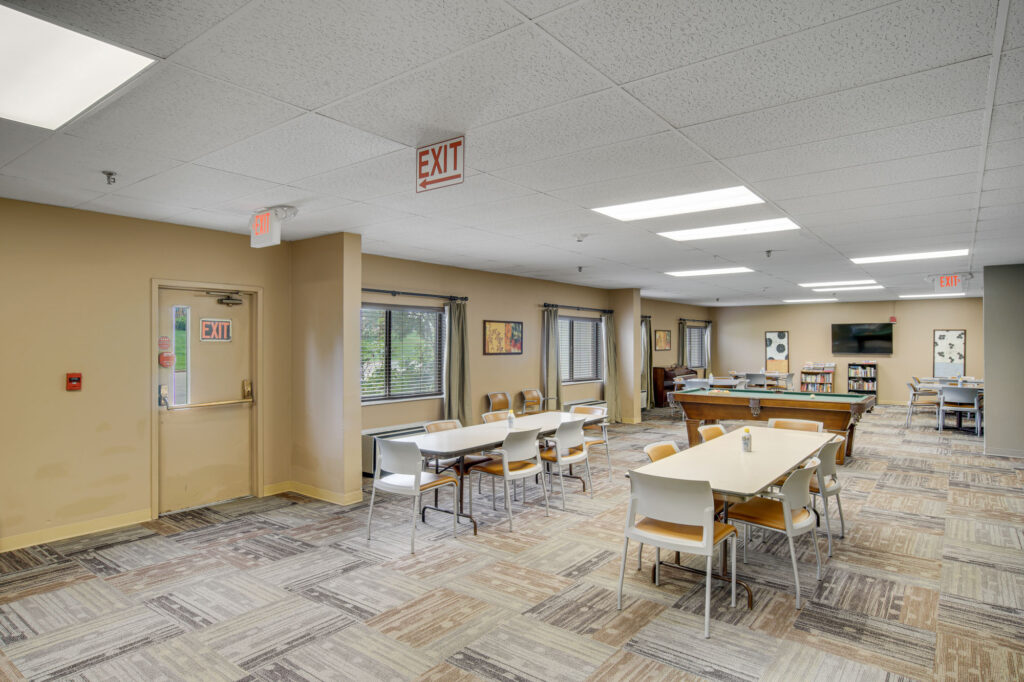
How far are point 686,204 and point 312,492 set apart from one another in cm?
461

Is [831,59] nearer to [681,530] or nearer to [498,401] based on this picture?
[681,530]

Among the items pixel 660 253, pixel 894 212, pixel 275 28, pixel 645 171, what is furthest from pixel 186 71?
pixel 660 253

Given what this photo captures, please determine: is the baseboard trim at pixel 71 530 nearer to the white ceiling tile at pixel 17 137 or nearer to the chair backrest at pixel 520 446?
the white ceiling tile at pixel 17 137

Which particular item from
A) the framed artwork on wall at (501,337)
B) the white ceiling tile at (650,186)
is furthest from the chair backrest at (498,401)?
the white ceiling tile at (650,186)

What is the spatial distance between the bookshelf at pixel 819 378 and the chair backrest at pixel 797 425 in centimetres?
977

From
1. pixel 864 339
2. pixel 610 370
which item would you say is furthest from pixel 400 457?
pixel 864 339

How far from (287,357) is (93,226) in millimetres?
2088

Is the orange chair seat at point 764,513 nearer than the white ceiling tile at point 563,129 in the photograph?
No

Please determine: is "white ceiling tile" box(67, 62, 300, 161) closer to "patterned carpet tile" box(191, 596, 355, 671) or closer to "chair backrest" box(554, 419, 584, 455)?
"patterned carpet tile" box(191, 596, 355, 671)

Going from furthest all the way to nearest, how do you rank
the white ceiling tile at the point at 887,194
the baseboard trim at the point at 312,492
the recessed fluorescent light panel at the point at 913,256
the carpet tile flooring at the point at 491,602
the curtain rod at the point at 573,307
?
1. the curtain rod at the point at 573,307
2. the recessed fluorescent light panel at the point at 913,256
3. the baseboard trim at the point at 312,492
4. the white ceiling tile at the point at 887,194
5. the carpet tile flooring at the point at 491,602

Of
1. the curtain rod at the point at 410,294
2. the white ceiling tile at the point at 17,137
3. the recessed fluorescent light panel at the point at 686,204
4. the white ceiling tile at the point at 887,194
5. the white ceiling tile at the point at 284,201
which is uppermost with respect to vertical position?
the white ceiling tile at the point at 284,201

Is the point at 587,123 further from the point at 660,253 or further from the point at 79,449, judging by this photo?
the point at 79,449

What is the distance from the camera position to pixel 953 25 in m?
1.90

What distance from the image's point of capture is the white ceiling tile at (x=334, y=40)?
1.83 m
